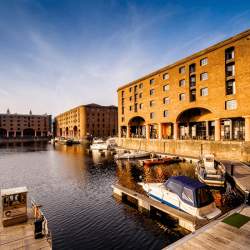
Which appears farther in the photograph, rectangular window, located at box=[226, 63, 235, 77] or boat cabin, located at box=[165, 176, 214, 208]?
rectangular window, located at box=[226, 63, 235, 77]

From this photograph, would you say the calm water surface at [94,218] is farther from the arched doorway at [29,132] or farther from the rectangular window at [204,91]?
the arched doorway at [29,132]

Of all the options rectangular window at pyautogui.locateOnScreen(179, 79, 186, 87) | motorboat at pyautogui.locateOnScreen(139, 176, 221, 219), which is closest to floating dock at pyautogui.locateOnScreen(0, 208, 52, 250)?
motorboat at pyautogui.locateOnScreen(139, 176, 221, 219)

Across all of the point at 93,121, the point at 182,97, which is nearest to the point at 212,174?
the point at 182,97

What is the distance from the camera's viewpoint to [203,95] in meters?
43.8

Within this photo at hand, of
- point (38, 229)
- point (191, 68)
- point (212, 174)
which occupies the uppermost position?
point (191, 68)

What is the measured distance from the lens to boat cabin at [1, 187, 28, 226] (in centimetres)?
1184

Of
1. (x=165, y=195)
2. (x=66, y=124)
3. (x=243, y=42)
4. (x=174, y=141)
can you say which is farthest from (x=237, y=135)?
(x=66, y=124)

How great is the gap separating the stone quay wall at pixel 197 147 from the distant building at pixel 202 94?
92.5 inches

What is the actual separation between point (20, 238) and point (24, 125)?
187 metres

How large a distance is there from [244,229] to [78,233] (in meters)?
10.5

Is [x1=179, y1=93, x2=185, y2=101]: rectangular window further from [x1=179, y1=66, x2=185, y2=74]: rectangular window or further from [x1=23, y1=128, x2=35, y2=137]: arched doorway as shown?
[x1=23, y1=128, x2=35, y2=137]: arched doorway

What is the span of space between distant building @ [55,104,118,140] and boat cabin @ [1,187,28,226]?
109 m

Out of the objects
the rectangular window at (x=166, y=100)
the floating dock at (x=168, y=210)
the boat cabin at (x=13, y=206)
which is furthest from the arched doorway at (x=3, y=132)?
the boat cabin at (x=13, y=206)

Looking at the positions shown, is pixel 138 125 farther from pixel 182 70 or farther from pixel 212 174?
pixel 212 174
